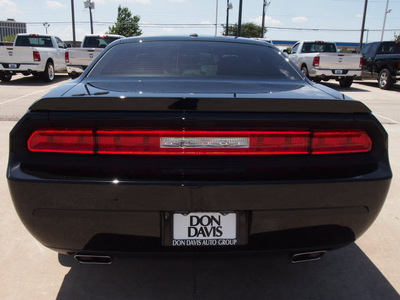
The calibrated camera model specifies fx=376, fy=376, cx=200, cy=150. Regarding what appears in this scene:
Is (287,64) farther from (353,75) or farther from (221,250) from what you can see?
(353,75)

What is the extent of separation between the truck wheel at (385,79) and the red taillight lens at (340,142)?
43.6 ft

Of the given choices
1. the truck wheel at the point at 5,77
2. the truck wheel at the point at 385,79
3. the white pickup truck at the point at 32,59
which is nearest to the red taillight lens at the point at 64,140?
the white pickup truck at the point at 32,59

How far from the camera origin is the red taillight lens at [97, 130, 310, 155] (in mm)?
1700

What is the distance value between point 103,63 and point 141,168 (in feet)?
4.60

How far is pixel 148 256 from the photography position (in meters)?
1.78

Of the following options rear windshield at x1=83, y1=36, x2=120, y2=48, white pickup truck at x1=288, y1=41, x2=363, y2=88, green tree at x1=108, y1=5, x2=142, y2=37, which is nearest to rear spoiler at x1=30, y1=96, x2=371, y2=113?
white pickup truck at x1=288, y1=41, x2=363, y2=88

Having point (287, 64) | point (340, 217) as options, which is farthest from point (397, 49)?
point (340, 217)

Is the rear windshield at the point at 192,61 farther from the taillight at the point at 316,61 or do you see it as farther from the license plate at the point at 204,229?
the taillight at the point at 316,61

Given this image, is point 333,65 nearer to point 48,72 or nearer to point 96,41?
point 96,41

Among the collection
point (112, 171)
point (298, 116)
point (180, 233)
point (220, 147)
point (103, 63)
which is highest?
point (103, 63)

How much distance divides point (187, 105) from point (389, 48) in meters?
15.5

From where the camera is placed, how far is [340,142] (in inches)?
71.7

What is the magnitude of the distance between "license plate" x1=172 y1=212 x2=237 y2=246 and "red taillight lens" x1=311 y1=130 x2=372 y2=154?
53 centimetres

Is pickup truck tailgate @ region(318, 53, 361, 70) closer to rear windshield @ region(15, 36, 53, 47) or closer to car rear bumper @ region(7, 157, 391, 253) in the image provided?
rear windshield @ region(15, 36, 53, 47)
